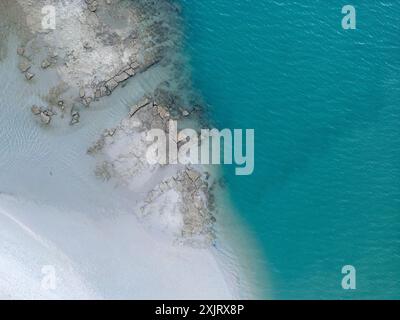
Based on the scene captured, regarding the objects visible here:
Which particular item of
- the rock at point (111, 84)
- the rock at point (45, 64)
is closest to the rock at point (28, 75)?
the rock at point (45, 64)

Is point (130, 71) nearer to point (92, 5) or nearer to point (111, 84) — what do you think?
point (111, 84)

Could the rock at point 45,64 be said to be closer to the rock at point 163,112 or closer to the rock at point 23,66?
the rock at point 23,66

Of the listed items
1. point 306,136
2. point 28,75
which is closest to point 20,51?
point 28,75

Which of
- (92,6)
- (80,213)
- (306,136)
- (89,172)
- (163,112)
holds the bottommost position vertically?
(80,213)

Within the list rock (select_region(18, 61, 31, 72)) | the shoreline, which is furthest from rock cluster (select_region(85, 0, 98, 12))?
rock (select_region(18, 61, 31, 72))

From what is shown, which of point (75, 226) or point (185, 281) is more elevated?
point (75, 226)

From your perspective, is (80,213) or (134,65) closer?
(80,213)

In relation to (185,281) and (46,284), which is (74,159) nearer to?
(46,284)

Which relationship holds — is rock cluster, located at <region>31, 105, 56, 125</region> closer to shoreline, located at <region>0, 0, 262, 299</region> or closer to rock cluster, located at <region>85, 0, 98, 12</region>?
shoreline, located at <region>0, 0, 262, 299</region>
